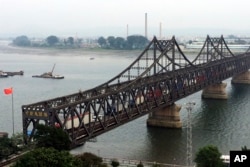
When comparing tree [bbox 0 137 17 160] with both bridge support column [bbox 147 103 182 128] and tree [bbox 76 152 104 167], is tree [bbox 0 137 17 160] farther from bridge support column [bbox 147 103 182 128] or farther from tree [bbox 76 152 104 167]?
bridge support column [bbox 147 103 182 128]

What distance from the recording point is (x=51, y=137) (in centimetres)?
2845

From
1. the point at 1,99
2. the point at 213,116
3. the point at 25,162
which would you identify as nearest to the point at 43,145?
the point at 25,162

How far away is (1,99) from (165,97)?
3437 cm

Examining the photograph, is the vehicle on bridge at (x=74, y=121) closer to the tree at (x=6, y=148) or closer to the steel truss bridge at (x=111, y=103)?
the steel truss bridge at (x=111, y=103)

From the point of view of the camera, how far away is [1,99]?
234 ft

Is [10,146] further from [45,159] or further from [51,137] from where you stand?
[45,159]

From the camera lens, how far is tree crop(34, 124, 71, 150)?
28283 millimetres

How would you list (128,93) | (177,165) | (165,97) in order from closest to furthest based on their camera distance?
(177,165), (128,93), (165,97)

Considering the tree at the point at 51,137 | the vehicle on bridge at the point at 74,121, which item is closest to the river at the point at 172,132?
the vehicle on bridge at the point at 74,121

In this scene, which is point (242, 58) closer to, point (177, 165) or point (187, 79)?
point (187, 79)

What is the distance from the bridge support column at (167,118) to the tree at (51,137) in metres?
21.8

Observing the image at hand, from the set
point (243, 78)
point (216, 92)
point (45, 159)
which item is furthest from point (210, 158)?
point (243, 78)

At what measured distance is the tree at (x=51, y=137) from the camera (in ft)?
92.8

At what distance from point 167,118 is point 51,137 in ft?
76.4
